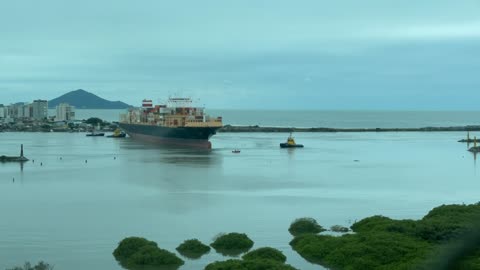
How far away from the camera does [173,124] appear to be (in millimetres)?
50000

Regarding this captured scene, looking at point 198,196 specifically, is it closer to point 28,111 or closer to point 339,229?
point 339,229

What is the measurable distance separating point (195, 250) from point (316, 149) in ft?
106

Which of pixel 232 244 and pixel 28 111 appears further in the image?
pixel 28 111

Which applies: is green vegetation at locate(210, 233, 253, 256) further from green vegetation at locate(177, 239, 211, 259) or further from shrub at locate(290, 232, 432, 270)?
shrub at locate(290, 232, 432, 270)

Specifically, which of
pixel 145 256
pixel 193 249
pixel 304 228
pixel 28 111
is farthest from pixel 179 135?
pixel 28 111

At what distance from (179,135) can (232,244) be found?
3580cm

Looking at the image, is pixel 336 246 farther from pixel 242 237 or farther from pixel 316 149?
pixel 316 149

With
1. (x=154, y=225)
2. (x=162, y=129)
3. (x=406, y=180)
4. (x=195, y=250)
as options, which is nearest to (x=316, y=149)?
(x=162, y=129)

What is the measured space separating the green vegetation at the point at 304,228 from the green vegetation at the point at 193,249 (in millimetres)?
2676

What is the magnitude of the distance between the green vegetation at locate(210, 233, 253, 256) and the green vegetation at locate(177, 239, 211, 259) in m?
0.25

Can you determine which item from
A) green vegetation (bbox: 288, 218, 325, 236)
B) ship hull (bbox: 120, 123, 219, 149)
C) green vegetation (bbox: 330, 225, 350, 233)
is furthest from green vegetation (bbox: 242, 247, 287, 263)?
ship hull (bbox: 120, 123, 219, 149)

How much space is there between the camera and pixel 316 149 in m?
43.7

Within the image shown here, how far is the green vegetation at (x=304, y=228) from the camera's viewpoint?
14180 mm

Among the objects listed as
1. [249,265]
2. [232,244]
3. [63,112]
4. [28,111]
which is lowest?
[232,244]
